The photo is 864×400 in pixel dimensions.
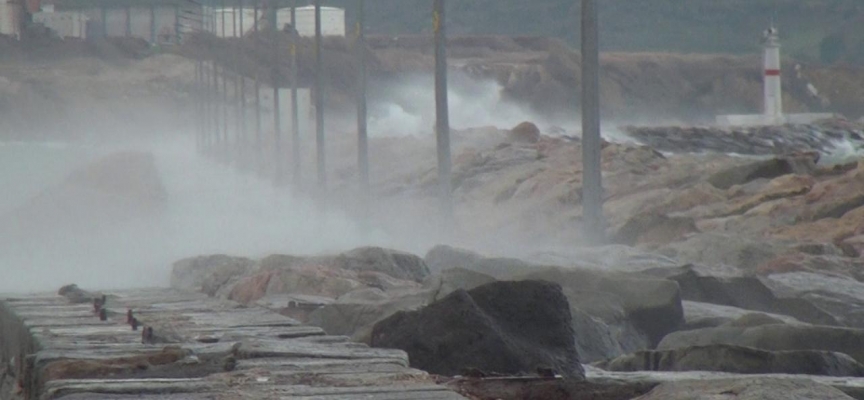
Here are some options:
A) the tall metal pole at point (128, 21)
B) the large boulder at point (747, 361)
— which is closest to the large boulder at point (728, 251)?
the large boulder at point (747, 361)

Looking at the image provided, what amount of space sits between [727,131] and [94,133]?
192 ft

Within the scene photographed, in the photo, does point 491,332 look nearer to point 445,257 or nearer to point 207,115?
point 445,257

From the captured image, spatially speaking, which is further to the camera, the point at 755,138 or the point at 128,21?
the point at 128,21

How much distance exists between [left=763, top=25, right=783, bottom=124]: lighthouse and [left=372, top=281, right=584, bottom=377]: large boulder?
7141cm

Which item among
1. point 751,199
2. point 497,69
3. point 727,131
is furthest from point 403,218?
point 497,69

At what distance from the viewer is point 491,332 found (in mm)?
8188

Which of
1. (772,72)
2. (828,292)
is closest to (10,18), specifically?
(772,72)

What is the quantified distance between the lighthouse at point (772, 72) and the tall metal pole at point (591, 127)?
58105mm

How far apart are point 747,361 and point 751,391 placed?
2638 mm

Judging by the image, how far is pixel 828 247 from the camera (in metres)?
19.3

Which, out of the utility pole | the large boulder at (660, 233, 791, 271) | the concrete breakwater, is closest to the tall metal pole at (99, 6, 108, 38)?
the utility pole

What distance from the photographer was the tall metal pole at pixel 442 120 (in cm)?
2831

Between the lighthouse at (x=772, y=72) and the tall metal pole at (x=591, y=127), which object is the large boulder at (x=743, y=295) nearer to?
the tall metal pole at (x=591, y=127)

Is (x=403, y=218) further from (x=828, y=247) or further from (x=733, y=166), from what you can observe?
(x=828, y=247)
